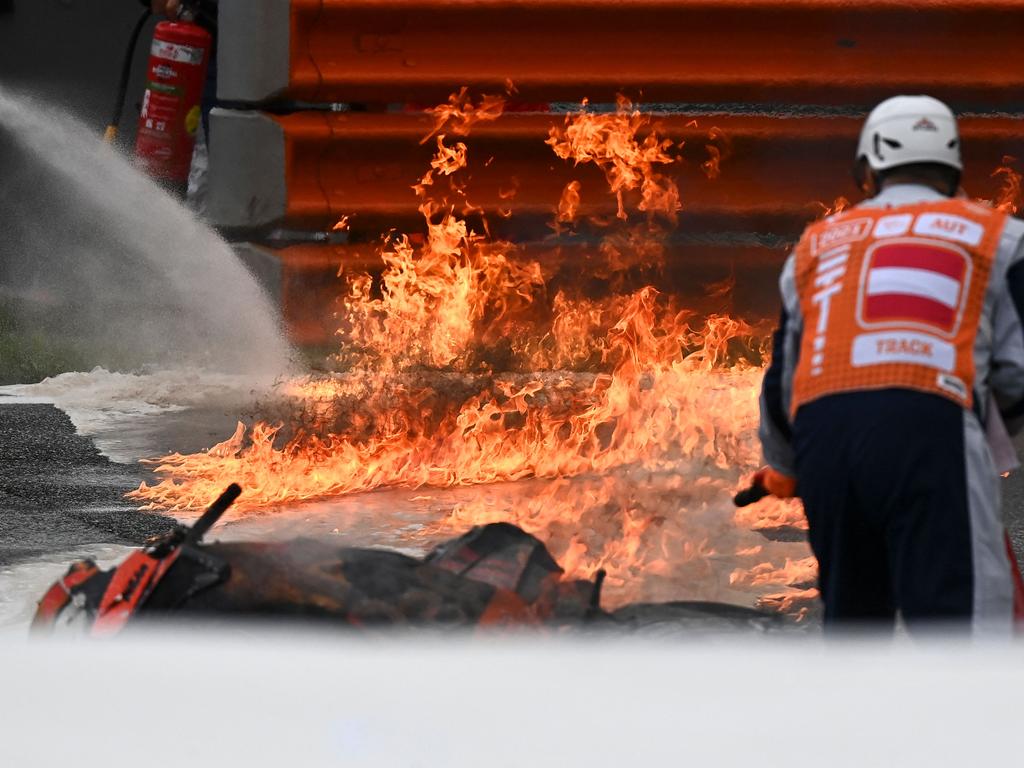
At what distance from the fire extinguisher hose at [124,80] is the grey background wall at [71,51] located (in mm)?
295

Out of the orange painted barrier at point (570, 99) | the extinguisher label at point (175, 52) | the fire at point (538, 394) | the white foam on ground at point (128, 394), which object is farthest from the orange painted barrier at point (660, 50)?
the extinguisher label at point (175, 52)

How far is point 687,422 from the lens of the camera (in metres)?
6.12

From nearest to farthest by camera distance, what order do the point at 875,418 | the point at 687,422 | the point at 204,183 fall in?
the point at 875,418 < the point at 687,422 < the point at 204,183

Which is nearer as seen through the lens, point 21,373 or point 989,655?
point 989,655

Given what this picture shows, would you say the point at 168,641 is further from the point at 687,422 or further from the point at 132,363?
the point at 132,363

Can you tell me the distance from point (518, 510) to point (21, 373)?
13.6 ft

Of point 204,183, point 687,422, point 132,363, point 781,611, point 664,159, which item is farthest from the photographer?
point 204,183

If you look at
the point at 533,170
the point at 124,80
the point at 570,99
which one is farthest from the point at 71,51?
the point at 570,99

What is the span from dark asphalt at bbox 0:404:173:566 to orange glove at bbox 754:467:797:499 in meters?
2.64

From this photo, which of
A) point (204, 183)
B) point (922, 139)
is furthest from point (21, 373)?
point (922, 139)

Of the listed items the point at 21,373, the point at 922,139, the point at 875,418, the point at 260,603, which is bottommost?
the point at 21,373

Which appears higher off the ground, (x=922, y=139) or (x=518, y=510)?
(x=922, y=139)

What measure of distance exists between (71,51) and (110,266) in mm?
1866

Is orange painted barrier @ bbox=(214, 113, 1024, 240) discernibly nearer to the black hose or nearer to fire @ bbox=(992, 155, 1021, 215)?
fire @ bbox=(992, 155, 1021, 215)
